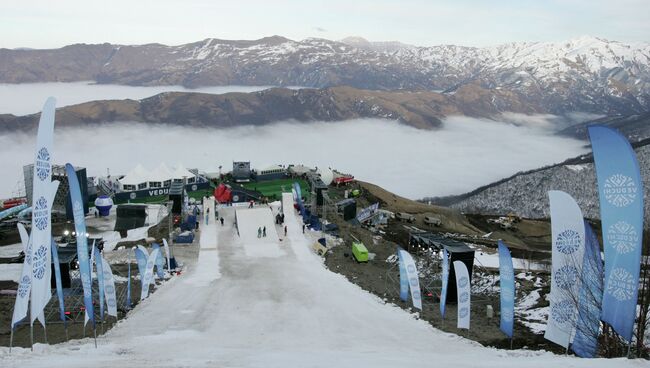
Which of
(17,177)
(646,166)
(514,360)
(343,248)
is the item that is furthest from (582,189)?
(17,177)

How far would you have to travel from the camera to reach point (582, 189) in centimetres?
12625

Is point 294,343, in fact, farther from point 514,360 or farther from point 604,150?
point 604,150

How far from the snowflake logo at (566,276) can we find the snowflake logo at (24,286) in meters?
17.1

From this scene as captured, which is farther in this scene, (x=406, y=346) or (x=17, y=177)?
(x=17, y=177)

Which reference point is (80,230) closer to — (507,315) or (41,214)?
(41,214)

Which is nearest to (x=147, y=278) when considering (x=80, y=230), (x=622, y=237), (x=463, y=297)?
(x=80, y=230)

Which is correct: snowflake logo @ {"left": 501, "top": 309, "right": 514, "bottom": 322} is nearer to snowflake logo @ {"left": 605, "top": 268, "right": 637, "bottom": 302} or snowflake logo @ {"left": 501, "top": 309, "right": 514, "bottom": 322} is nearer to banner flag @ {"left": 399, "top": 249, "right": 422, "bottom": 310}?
banner flag @ {"left": 399, "top": 249, "right": 422, "bottom": 310}

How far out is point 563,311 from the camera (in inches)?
741

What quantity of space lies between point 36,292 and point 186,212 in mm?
33114

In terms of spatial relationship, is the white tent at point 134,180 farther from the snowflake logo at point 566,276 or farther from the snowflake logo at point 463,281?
the snowflake logo at point 566,276

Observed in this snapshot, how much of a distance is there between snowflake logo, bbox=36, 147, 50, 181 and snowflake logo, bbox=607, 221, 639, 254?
16.4 metres

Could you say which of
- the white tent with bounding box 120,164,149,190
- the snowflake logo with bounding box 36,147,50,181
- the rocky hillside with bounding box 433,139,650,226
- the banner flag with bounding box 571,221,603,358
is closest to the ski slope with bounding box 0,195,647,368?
the banner flag with bounding box 571,221,603,358

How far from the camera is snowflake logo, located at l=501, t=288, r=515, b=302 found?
21.5 m

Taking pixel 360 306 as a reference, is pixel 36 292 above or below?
above
